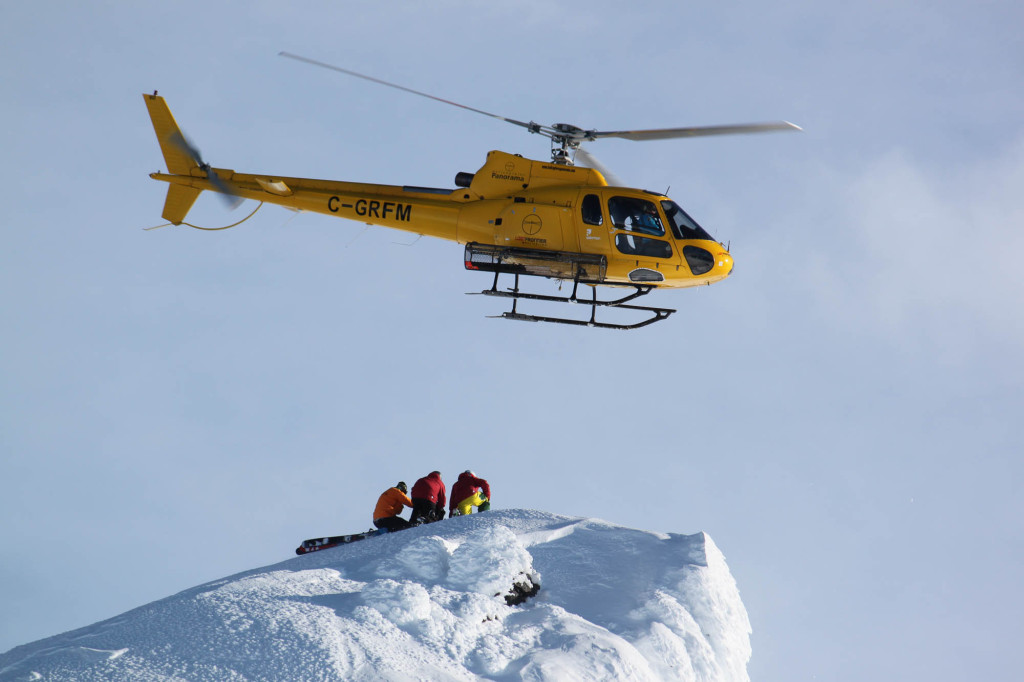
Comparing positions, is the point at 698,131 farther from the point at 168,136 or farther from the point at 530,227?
the point at 168,136

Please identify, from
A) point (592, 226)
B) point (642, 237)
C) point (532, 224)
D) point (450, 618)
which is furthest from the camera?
point (532, 224)

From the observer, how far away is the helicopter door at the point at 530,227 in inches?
826

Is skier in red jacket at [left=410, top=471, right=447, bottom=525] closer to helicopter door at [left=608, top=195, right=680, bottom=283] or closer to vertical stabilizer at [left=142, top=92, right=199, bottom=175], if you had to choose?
helicopter door at [left=608, top=195, right=680, bottom=283]

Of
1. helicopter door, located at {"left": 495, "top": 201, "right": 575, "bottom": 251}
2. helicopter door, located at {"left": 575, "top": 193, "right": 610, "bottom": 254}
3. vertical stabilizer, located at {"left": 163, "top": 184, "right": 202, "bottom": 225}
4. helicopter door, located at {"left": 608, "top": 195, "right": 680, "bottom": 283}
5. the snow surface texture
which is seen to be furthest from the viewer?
vertical stabilizer, located at {"left": 163, "top": 184, "right": 202, "bottom": 225}

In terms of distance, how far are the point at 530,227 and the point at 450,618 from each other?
26.0 feet

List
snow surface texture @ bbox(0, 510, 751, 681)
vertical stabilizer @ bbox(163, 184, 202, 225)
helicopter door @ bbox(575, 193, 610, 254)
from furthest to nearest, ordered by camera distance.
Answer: vertical stabilizer @ bbox(163, 184, 202, 225) → helicopter door @ bbox(575, 193, 610, 254) → snow surface texture @ bbox(0, 510, 751, 681)

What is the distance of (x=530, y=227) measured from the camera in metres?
21.1

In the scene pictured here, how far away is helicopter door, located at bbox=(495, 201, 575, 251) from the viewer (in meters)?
21.0

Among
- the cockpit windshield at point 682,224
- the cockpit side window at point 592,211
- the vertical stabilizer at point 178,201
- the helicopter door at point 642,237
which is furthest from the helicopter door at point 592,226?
the vertical stabilizer at point 178,201

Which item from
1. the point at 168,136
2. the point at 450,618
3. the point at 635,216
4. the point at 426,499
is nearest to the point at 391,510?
the point at 426,499

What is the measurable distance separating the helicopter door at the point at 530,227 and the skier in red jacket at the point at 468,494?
486cm

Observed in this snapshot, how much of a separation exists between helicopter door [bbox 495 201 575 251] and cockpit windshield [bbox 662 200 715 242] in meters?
1.98

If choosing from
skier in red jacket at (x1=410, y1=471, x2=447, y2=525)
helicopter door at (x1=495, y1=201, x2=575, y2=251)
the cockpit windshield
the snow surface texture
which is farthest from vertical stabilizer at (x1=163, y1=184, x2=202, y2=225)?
the cockpit windshield

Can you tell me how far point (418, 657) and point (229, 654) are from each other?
2.75 meters
